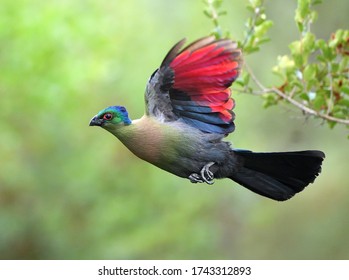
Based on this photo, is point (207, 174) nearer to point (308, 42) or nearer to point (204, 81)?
point (204, 81)

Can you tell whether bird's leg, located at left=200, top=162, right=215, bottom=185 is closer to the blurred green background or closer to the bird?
the bird

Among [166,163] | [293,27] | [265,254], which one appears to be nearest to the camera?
[166,163]

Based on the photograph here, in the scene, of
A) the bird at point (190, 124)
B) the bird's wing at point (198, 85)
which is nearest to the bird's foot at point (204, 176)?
the bird at point (190, 124)

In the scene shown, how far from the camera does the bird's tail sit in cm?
272

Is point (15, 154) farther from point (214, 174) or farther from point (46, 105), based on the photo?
point (214, 174)

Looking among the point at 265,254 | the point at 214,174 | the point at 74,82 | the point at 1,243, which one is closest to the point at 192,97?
the point at 214,174

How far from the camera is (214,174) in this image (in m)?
2.70

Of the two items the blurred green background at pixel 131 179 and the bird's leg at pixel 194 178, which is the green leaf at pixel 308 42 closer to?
the bird's leg at pixel 194 178

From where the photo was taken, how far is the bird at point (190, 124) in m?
2.55

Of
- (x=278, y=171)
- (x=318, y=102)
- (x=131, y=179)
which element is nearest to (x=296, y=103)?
(x=318, y=102)

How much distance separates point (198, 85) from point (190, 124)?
0.50 feet

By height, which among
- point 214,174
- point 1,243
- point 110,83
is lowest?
point 214,174

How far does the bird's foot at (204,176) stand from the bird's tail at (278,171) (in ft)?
0.64

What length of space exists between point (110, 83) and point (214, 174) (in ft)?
37.0
